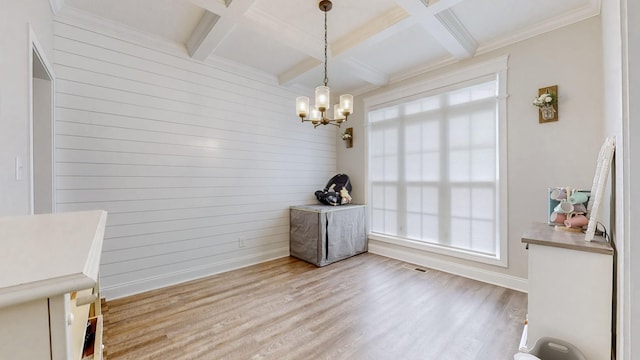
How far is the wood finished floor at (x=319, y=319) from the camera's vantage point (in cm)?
184

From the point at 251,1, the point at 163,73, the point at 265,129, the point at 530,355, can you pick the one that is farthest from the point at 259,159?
the point at 530,355

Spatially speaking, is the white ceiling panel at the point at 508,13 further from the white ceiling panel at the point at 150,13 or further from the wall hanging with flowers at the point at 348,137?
the white ceiling panel at the point at 150,13

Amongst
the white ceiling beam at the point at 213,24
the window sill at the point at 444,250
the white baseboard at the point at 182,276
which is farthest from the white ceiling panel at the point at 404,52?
the white baseboard at the point at 182,276

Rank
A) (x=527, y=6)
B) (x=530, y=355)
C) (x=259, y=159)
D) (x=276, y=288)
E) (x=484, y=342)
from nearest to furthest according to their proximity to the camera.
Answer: (x=530, y=355)
(x=484, y=342)
(x=527, y=6)
(x=276, y=288)
(x=259, y=159)

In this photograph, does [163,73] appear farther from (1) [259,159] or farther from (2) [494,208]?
(2) [494,208]

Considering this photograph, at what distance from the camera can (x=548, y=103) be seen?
2.50 m

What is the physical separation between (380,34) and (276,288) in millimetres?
2901

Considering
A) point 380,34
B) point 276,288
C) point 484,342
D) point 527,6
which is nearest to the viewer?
point 484,342

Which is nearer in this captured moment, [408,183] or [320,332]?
[320,332]

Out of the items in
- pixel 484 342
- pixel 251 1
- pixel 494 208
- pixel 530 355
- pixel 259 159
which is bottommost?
pixel 484 342

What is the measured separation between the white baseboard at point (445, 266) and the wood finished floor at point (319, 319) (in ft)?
0.36

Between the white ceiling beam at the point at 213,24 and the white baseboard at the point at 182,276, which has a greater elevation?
the white ceiling beam at the point at 213,24

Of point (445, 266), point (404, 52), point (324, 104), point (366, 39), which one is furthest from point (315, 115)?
point (445, 266)

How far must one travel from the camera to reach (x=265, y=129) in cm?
372
